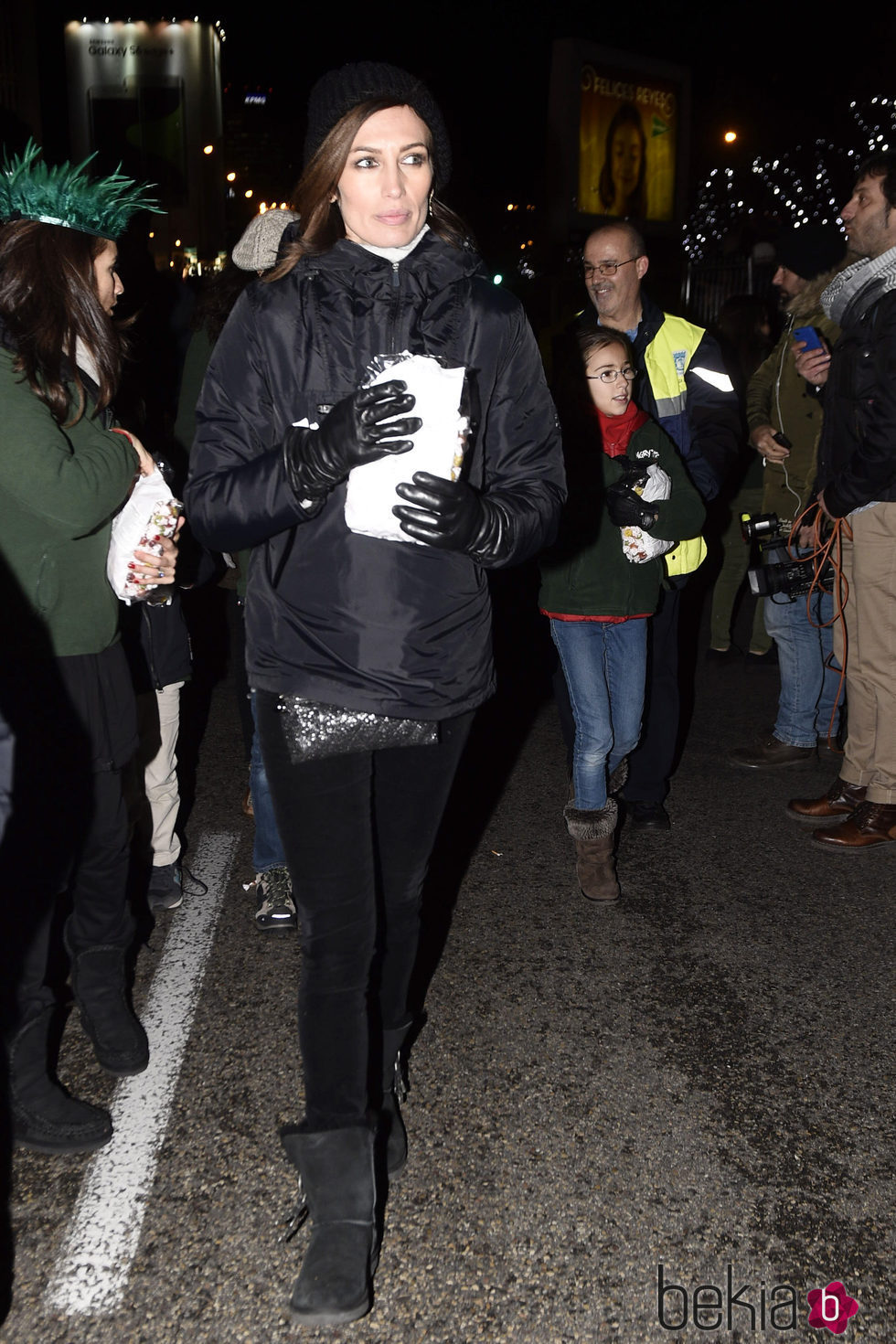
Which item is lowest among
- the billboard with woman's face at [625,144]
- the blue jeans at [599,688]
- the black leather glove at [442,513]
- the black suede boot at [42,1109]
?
the black suede boot at [42,1109]

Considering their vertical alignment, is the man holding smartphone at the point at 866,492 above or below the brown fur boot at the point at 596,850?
above

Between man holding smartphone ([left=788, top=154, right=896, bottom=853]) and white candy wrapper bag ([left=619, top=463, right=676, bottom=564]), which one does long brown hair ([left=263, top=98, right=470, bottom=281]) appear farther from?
man holding smartphone ([left=788, top=154, right=896, bottom=853])

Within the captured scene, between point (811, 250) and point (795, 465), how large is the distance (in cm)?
109

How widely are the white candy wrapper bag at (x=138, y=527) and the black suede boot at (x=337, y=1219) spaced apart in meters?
1.42

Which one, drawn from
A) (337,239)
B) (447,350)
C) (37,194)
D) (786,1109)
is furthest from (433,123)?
(786,1109)

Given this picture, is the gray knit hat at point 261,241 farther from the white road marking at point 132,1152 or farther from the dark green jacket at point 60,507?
the white road marking at point 132,1152

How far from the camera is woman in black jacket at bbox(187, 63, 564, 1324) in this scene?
2096mm

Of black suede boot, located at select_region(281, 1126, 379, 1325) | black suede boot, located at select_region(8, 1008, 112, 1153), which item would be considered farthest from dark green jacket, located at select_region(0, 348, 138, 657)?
black suede boot, located at select_region(281, 1126, 379, 1325)

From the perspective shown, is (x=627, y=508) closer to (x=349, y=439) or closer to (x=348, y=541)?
(x=348, y=541)

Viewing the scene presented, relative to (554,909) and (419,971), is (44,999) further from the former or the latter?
(554,909)

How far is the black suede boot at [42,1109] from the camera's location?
2670 millimetres

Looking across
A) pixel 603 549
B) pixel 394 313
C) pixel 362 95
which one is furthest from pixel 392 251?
pixel 603 549

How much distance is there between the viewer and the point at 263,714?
2219mm

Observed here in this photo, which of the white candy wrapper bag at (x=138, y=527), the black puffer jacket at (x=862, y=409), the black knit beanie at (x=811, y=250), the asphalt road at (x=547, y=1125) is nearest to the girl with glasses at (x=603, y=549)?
the asphalt road at (x=547, y=1125)
